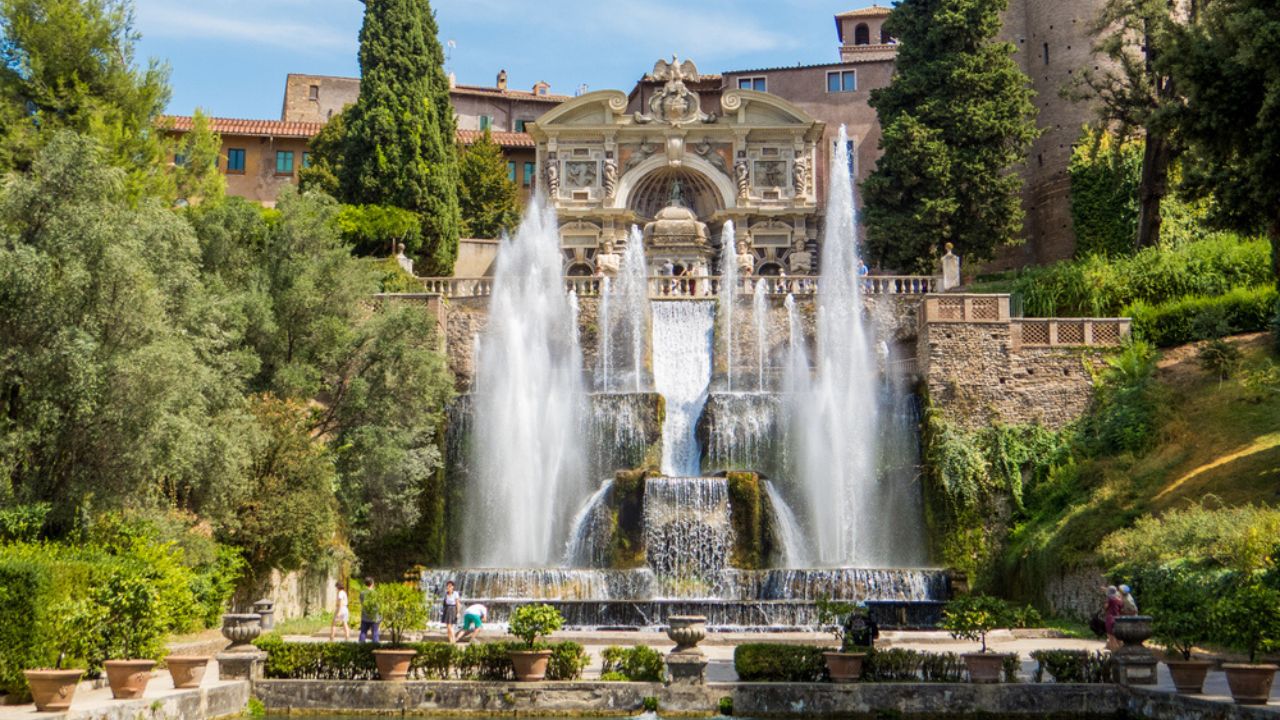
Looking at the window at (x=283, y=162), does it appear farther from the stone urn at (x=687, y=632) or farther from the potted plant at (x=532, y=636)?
the stone urn at (x=687, y=632)

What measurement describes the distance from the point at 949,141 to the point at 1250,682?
1134 inches

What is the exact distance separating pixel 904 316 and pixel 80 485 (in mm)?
21445

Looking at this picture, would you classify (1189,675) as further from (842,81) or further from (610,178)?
(842,81)

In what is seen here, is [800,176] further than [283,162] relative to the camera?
No

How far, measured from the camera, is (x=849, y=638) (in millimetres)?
17719

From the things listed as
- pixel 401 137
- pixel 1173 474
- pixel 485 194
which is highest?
pixel 401 137

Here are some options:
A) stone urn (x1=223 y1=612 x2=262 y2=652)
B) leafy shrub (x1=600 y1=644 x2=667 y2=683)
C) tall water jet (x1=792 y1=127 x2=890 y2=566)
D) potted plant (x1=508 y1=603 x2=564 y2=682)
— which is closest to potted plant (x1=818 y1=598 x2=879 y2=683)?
leafy shrub (x1=600 y1=644 x2=667 y2=683)

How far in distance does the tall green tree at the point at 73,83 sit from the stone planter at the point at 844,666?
16.7 meters

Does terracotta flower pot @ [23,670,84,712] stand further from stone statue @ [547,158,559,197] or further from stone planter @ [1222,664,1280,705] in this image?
stone statue @ [547,158,559,197]

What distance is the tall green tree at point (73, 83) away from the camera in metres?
25.4

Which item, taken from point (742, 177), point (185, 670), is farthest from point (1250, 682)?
point (742, 177)

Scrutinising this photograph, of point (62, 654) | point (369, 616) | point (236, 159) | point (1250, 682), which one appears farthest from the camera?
point (236, 159)

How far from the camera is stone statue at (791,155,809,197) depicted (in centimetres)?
4544

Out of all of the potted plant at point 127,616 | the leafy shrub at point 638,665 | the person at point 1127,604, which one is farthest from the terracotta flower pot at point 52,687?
the person at point 1127,604
